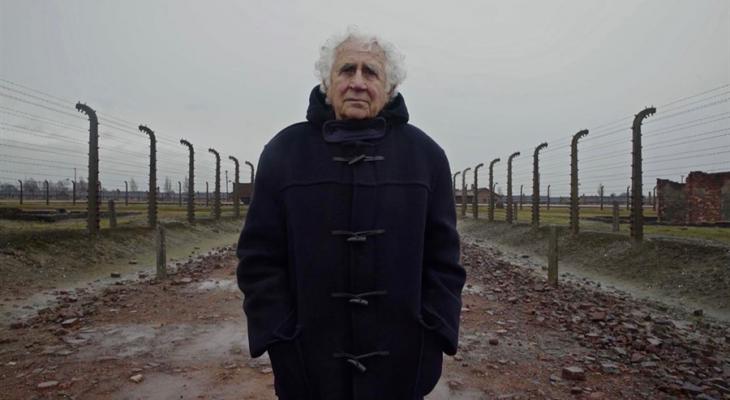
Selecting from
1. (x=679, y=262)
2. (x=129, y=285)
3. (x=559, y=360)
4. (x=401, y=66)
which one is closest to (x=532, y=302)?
(x=559, y=360)

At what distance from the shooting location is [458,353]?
4.47 metres

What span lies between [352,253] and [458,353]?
123 inches

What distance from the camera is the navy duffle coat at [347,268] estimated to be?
5.87 ft

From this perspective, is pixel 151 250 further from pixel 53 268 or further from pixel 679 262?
pixel 679 262

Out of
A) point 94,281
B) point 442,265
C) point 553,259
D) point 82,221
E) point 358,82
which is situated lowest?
point 94,281

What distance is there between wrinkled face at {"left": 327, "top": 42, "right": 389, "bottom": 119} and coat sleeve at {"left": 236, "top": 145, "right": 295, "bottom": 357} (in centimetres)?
38

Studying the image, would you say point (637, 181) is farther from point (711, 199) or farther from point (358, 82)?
point (711, 199)

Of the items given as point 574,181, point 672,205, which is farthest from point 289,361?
point 672,205

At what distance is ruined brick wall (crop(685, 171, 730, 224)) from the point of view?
17.1 m

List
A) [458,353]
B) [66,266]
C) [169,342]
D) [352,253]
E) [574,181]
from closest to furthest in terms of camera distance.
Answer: [352,253]
[458,353]
[169,342]
[66,266]
[574,181]

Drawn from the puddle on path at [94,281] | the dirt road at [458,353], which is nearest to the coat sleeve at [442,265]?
the dirt road at [458,353]

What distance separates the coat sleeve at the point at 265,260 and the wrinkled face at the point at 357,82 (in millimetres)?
376

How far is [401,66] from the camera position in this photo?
210cm

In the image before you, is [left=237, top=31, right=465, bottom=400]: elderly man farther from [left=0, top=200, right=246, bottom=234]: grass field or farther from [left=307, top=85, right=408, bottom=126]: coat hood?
[left=0, top=200, right=246, bottom=234]: grass field
